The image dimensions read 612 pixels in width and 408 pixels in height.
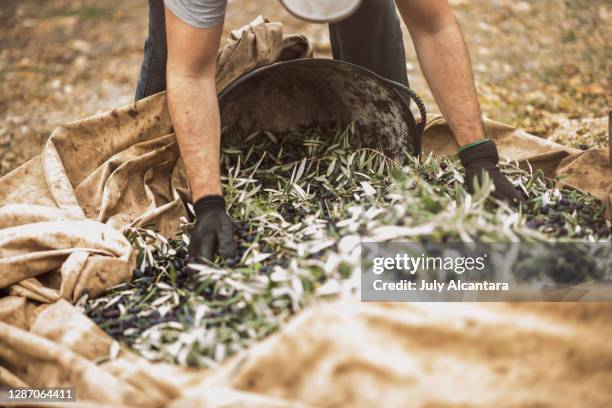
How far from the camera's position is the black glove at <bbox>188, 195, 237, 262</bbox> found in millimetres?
1840

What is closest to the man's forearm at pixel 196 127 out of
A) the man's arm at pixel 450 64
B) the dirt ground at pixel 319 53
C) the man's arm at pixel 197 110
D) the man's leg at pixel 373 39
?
the man's arm at pixel 197 110

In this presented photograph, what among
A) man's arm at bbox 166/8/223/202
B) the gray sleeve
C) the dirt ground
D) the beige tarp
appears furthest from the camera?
the dirt ground

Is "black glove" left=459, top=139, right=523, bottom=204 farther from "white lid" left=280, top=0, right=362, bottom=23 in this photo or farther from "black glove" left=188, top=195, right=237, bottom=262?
"black glove" left=188, top=195, right=237, bottom=262

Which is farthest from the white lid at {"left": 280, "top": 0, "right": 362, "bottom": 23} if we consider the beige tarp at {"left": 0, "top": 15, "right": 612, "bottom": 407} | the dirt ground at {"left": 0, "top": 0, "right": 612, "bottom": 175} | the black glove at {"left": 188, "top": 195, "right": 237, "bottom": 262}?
the dirt ground at {"left": 0, "top": 0, "right": 612, "bottom": 175}

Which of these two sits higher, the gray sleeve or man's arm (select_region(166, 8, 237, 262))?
the gray sleeve

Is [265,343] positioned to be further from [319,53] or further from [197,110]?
[319,53]

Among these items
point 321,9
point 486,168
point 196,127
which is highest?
point 321,9

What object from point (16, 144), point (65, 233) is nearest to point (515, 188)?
point (65, 233)

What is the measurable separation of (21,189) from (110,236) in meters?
0.59

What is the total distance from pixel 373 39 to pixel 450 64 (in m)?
0.74

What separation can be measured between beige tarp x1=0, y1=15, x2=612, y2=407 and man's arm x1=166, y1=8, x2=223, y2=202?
34cm

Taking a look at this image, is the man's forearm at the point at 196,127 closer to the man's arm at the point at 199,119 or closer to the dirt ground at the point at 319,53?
the man's arm at the point at 199,119

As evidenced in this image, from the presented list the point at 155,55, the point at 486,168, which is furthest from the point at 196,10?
the point at 486,168

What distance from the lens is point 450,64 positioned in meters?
2.11
